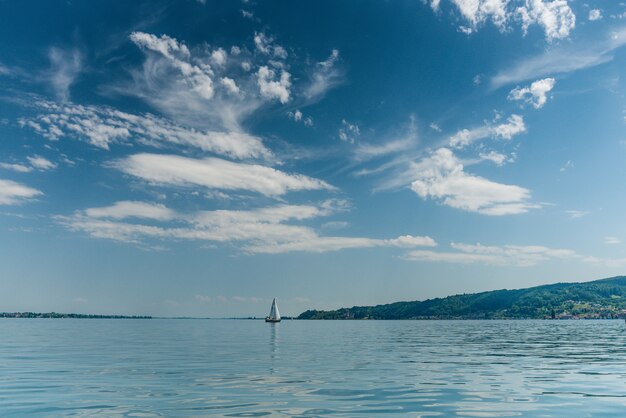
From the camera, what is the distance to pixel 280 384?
3102 cm

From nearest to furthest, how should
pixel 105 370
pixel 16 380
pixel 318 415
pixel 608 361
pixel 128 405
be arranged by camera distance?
pixel 318 415, pixel 128 405, pixel 16 380, pixel 105 370, pixel 608 361

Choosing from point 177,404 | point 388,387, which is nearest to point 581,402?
point 388,387

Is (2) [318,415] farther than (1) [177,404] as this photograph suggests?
No

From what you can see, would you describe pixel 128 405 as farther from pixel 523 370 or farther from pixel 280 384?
pixel 523 370

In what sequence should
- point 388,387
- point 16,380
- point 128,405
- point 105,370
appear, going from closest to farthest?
point 128,405 → point 388,387 → point 16,380 → point 105,370

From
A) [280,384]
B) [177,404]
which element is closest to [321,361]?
[280,384]

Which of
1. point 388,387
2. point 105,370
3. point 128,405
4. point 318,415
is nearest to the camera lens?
point 318,415

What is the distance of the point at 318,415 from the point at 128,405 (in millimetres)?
9731

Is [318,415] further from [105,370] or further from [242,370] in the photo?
[105,370]

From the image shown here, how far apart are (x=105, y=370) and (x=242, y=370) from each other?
11.1 metres

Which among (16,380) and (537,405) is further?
(16,380)

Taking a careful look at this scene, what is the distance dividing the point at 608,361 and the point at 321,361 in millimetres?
27565

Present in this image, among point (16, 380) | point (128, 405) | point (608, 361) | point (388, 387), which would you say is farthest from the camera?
point (608, 361)

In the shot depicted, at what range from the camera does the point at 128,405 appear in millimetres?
23859
